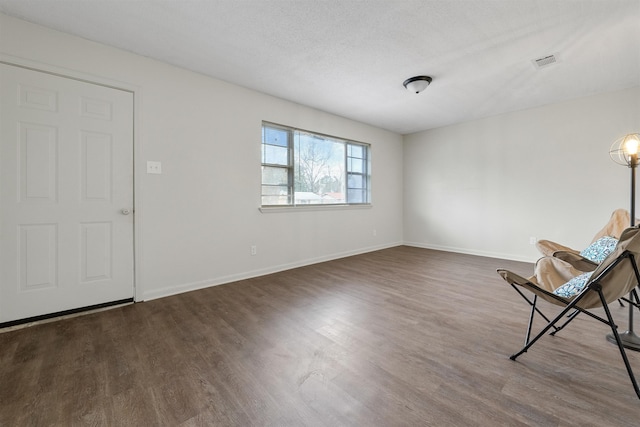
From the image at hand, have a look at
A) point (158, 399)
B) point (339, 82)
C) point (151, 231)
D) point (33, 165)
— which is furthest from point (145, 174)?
point (339, 82)

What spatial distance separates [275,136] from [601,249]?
146 inches

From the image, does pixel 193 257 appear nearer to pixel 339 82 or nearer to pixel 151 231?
pixel 151 231

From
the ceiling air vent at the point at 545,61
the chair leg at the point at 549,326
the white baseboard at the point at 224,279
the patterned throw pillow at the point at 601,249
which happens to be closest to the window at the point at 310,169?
the white baseboard at the point at 224,279

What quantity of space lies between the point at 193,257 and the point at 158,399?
186 cm

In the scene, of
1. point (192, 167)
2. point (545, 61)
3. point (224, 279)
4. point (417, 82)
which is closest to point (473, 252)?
point (545, 61)

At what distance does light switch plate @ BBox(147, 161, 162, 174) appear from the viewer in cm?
272

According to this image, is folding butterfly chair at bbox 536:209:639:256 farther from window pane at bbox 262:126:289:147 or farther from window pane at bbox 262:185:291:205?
window pane at bbox 262:126:289:147

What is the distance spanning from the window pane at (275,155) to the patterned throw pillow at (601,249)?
137 inches

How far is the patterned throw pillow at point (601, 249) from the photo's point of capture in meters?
2.14

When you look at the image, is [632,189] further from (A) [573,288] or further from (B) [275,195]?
(B) [275,195]

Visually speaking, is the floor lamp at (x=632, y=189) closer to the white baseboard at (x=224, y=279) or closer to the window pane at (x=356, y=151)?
the white baseboard at (x=224, y=279)

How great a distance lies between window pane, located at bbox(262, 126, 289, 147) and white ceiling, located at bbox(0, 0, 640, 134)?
51 cm

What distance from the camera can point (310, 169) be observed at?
14.0 ft

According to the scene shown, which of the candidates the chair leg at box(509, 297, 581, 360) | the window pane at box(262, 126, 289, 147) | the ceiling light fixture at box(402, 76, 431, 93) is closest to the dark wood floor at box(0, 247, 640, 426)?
the chair leg at box(509, 297, 581, 360)
